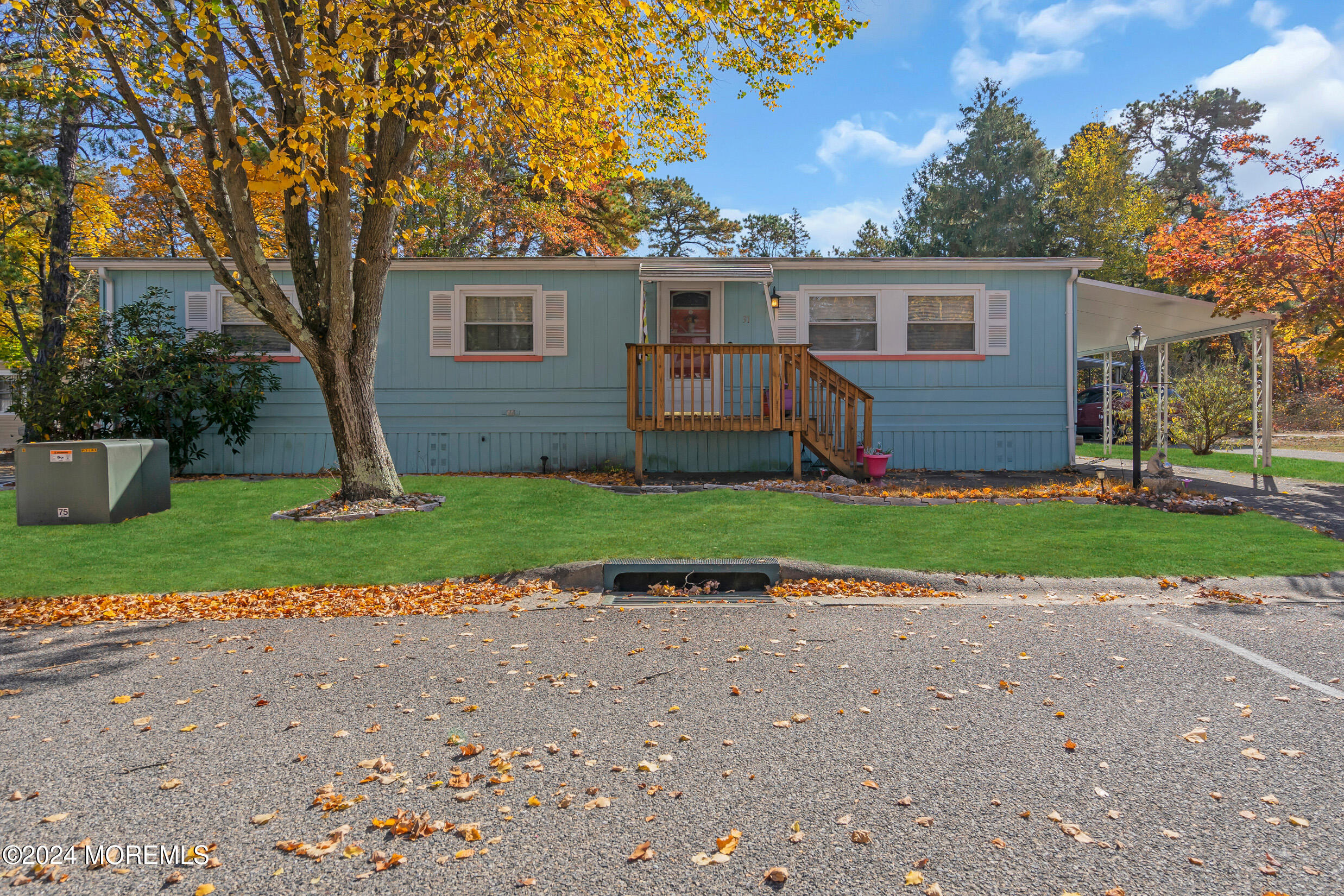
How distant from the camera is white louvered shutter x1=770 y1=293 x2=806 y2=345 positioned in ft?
37.7

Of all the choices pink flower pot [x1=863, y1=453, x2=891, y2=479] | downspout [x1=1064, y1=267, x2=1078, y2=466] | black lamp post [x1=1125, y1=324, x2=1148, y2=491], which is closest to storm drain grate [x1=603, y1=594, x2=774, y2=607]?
pink flower pot [x1=863, y1=453, x2=891, y2=479]

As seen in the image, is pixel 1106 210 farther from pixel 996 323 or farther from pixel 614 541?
pixel 614 541

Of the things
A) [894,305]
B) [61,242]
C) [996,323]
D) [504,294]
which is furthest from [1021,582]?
[61,242]

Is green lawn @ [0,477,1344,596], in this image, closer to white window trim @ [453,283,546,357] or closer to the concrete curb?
the concrete curb

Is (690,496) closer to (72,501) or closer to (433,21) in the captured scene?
(433,21)

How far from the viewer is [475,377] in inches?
457

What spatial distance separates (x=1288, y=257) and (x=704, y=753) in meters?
11.8

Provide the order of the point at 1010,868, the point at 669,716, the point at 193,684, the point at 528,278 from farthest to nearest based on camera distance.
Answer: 1. the point at 528,278
2. the point at 193,684
3. the point at 669,716
4. the point at 1010,868

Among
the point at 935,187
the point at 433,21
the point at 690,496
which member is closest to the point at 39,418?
the point at 433,21

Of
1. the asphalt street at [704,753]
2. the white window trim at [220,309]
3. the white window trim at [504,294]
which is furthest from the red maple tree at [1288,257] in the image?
the white window trim at [220,309]

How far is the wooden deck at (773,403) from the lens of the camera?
388 inches

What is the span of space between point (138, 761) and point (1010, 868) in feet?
9.94

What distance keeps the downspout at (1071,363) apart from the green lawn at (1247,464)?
3.04ft

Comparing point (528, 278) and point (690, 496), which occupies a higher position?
point (528, 278)
